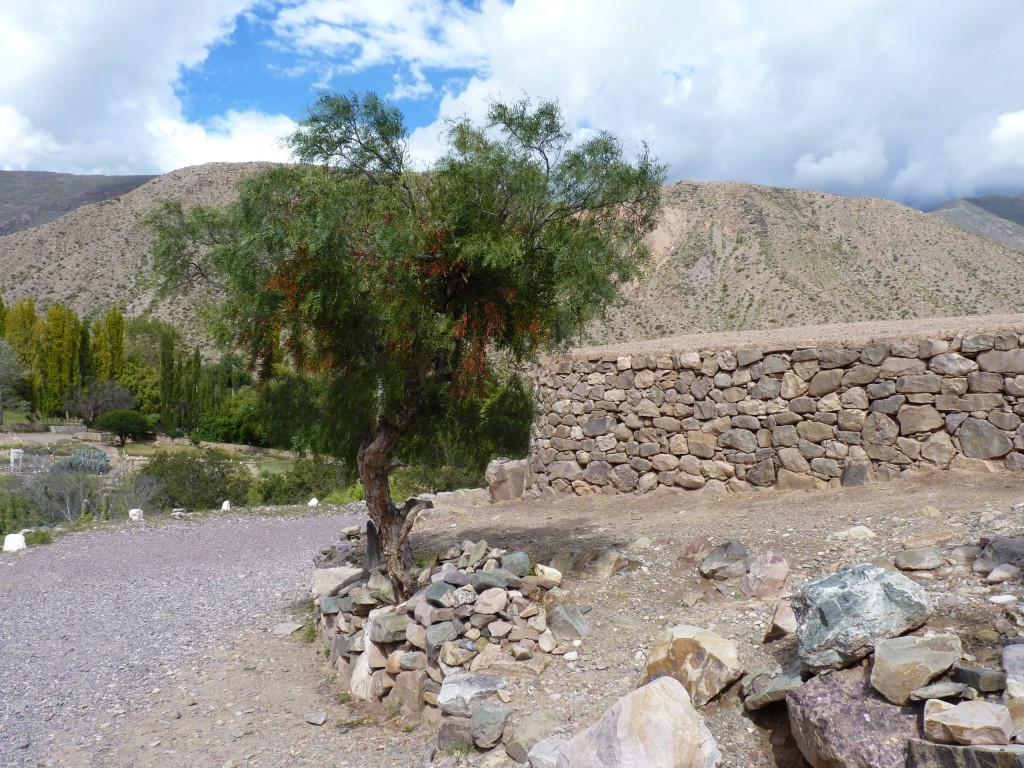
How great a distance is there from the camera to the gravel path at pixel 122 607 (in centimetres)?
703

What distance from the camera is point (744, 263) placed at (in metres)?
53.8

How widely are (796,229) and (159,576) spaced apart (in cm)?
5364

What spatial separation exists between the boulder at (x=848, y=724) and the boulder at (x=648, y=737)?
507mm

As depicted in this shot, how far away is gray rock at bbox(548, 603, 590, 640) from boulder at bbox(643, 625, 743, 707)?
0.90m

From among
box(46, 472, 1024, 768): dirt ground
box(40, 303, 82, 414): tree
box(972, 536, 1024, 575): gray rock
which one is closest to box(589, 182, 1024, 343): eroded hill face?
box(46, 472, 1024, 768): dirt ground

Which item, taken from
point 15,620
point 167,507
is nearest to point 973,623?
point 15,620

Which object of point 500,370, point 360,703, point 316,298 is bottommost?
point 360,703

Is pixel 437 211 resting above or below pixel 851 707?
above

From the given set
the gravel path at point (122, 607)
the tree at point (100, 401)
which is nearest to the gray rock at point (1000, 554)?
the gravel path at point (122, 607)

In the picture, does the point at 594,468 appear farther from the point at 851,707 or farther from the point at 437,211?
the point at 851,707

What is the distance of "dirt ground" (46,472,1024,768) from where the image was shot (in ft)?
16.6

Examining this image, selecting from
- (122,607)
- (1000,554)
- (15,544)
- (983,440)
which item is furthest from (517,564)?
(15,544)

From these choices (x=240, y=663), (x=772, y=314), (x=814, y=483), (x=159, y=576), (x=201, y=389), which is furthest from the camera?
(x=201, y=389)

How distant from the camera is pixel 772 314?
4681 cm
